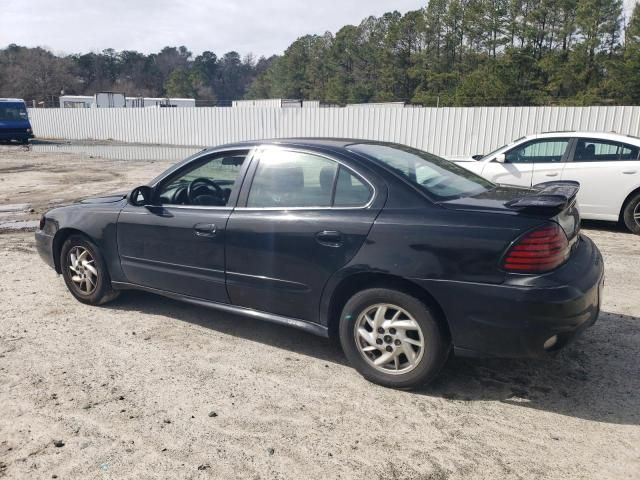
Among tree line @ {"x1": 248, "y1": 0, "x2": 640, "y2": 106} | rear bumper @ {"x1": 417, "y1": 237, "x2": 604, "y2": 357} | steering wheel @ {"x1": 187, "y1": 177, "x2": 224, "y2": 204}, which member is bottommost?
rear bumper @ {"x1": 417, "y1": 237, "x2": 604, "y2": 357}

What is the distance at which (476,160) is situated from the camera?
30.6ft

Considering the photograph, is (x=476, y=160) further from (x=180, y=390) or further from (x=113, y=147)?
(x=113, y=147)

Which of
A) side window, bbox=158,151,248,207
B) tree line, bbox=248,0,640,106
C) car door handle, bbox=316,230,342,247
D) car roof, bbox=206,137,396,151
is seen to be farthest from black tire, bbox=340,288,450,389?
tree line, bbox=248,0,640,106

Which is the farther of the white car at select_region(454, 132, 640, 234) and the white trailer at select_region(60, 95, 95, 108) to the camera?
the white trailer at select_region(60, 95, 95, 108)

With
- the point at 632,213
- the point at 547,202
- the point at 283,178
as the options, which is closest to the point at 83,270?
the point at 283,178

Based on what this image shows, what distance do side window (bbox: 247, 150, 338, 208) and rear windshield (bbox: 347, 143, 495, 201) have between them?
0.29 meters

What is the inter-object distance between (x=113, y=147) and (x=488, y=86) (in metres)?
25.5

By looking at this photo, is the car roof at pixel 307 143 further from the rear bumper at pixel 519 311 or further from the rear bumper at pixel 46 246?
the rear bumper at pixel 46 246

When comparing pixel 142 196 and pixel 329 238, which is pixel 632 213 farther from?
pixel 142 196

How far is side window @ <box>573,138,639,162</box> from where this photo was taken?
798 cm

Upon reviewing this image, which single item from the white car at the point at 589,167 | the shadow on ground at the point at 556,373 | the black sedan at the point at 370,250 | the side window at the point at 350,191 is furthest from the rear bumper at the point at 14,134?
the side window at the point at 350,191

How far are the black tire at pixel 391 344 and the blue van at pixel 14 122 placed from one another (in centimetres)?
3450

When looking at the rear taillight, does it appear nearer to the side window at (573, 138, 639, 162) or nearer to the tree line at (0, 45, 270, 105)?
the side window at (573, 138, 639, 162)

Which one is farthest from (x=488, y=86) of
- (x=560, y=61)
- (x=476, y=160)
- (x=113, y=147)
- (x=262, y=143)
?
(x=262, y=143)
